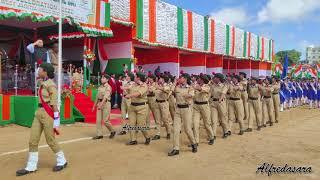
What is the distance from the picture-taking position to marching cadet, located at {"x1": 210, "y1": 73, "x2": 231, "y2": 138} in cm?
1109

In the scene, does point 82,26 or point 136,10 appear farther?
point 136,10

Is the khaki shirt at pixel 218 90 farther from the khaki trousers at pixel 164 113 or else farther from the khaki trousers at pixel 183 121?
the khaki trousers at pixel 183 121

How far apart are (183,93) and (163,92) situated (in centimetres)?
206

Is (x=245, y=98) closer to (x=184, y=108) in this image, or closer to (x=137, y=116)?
(x=137, y=116)

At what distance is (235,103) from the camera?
12.2 m

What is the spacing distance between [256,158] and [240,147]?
1.35 metres

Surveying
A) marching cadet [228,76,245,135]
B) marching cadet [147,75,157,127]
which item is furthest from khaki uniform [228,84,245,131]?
marching cadet [147,75,157,127]

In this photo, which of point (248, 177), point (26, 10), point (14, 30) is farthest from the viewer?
point (14, 30)

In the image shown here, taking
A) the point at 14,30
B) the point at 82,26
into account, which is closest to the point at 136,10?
the point at 82,26

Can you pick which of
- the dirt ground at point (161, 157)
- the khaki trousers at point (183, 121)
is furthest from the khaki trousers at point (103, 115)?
the khaki trousers at point (183, 121)

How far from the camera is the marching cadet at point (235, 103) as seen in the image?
12.1 metres

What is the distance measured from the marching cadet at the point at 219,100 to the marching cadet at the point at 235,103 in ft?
2.46

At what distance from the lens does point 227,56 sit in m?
29.9

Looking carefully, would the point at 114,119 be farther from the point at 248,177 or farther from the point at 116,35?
the point at 248,177
